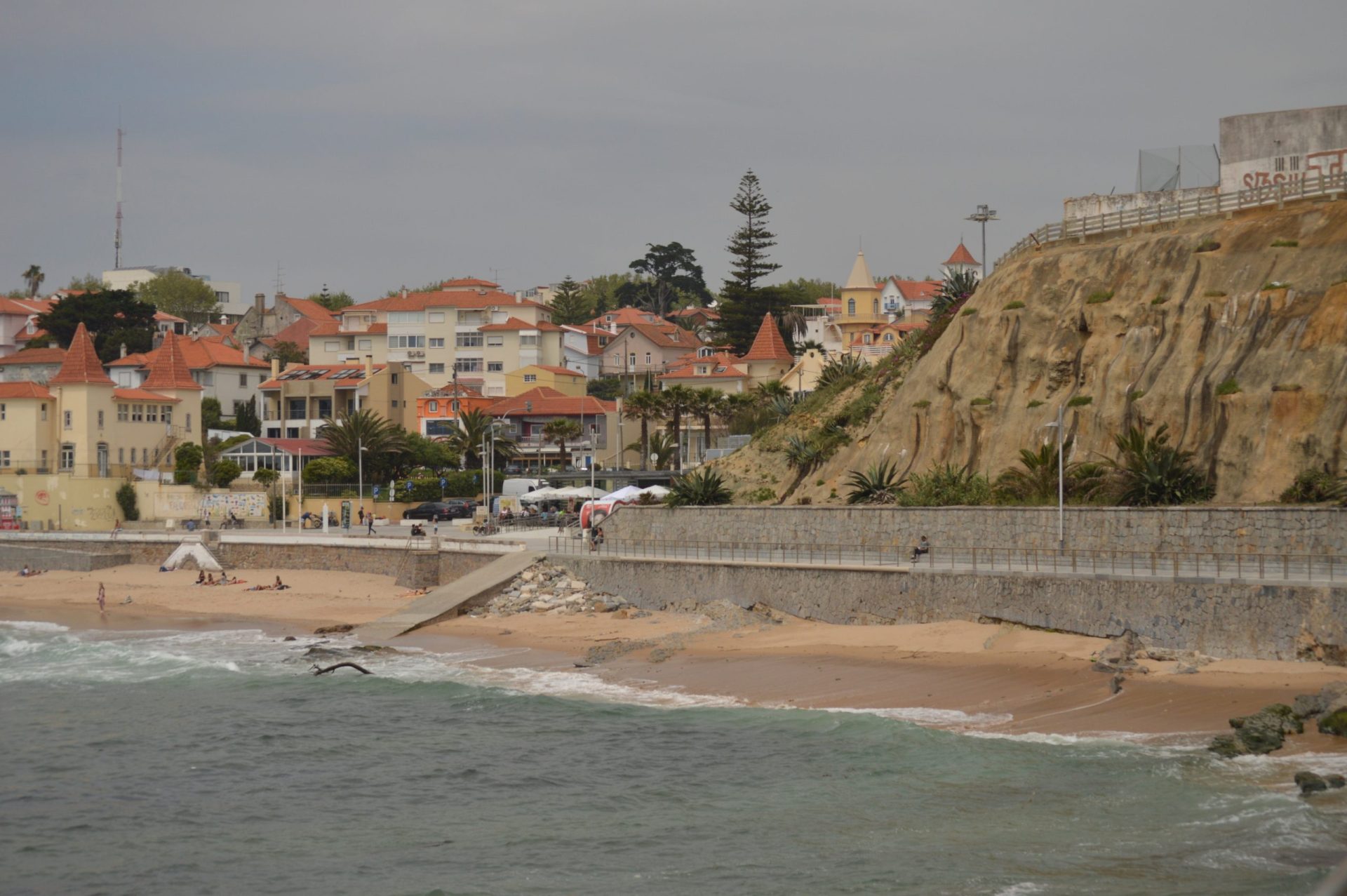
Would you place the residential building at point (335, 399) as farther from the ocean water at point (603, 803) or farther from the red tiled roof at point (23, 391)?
the ocean water at point (603, 803)

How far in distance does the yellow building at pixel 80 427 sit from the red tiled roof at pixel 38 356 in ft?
59.0

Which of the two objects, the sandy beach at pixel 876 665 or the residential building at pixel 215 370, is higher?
the residential building at pixel 215 370

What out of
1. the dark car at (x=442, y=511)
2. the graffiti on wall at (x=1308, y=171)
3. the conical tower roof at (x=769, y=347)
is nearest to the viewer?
the graffiti on wall at (x=1308, y=171)

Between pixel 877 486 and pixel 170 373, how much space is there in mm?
47939

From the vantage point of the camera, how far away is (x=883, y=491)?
1582 inches

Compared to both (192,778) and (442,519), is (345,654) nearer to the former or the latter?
(192,778)

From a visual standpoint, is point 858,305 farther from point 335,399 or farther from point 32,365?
point 32,365

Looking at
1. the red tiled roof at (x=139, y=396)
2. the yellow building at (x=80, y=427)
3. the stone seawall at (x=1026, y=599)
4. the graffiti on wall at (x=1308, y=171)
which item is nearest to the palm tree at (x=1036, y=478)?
the stone seawall at (x=1026, y=599)

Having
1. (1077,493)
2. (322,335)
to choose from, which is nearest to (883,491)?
(1077,493)

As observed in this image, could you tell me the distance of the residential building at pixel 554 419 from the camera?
81.0 m

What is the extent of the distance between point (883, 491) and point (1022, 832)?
2113cm

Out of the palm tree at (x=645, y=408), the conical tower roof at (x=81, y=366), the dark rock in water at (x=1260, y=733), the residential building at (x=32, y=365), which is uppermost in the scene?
the residential building at (x=32, y=365)

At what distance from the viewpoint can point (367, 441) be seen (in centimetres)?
7019

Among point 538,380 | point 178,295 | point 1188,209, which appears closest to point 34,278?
point 178,295
